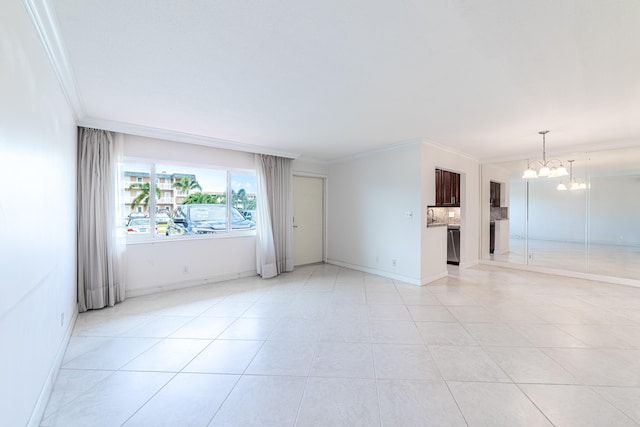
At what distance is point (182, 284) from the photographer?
14.1ft

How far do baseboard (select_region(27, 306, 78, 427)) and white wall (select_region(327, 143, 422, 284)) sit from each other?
4406 millimetres

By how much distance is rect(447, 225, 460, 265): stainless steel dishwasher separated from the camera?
607 centimetres

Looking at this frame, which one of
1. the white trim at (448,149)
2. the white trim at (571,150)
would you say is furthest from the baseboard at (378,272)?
the white trim at (571,150)

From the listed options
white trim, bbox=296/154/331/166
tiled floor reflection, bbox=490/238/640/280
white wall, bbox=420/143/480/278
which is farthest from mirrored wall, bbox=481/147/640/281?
white trim, bbox=296/154/331/166

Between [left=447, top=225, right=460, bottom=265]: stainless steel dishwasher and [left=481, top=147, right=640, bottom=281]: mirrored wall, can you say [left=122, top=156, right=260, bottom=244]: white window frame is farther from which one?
[left=481, top=147, right=640, bottom=281]: mirrored wall

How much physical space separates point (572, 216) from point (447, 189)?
7.57 ft

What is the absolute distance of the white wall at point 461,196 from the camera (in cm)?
446

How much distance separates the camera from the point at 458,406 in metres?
1.72

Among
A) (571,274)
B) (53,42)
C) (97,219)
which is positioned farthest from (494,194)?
(97,219)

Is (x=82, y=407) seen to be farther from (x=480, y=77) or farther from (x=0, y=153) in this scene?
(x=480, y=77)

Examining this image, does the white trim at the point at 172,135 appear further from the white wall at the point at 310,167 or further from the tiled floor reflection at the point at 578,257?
the tiled floor reflection at the point at 578,257

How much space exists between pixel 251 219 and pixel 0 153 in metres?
4.01

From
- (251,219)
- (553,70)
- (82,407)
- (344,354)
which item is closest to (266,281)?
(251,219)

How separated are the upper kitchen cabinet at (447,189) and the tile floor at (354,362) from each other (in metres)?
2.62
